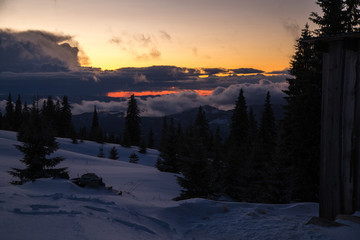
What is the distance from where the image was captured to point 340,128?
6.13 meters

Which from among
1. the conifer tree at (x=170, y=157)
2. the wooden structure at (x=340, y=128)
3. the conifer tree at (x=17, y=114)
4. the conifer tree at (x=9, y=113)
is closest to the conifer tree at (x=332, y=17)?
the wooden structure at (x=340, y=128)

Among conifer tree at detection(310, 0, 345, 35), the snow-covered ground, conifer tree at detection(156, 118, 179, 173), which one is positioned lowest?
conifer tree at detection(156, 118, 179, 173)

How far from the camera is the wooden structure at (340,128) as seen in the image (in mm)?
5934

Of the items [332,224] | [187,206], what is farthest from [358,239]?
[187,206]

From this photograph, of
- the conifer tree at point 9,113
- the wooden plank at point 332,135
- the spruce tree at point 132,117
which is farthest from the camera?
the conifer tree at point 9,113

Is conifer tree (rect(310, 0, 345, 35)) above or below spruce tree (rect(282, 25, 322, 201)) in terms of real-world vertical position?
above

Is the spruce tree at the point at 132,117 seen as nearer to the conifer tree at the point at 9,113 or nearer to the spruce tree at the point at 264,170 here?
the conifer tree at the point at 9,113

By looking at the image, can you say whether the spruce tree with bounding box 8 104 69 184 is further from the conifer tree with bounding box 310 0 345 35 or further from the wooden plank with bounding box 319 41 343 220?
the conifer tree with bounding box 310 0 345 35

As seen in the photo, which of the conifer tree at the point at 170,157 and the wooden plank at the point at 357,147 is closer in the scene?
the wooden plank at the point at 357,147

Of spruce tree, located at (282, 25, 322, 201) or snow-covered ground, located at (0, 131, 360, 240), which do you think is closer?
snow-covered ground, located at (0, 131, 360, 240)

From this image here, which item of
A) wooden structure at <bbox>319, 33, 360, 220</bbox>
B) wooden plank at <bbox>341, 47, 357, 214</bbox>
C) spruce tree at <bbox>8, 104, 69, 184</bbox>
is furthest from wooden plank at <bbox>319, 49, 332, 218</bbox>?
spruce tree at <bbox>8, 104, 69, 184</bbox>

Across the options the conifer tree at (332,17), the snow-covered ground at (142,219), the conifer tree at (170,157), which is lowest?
the conifer tree at (170,157)

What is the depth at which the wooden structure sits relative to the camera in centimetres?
593

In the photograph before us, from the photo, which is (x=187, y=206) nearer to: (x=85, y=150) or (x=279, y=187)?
(x=279, y=187)
